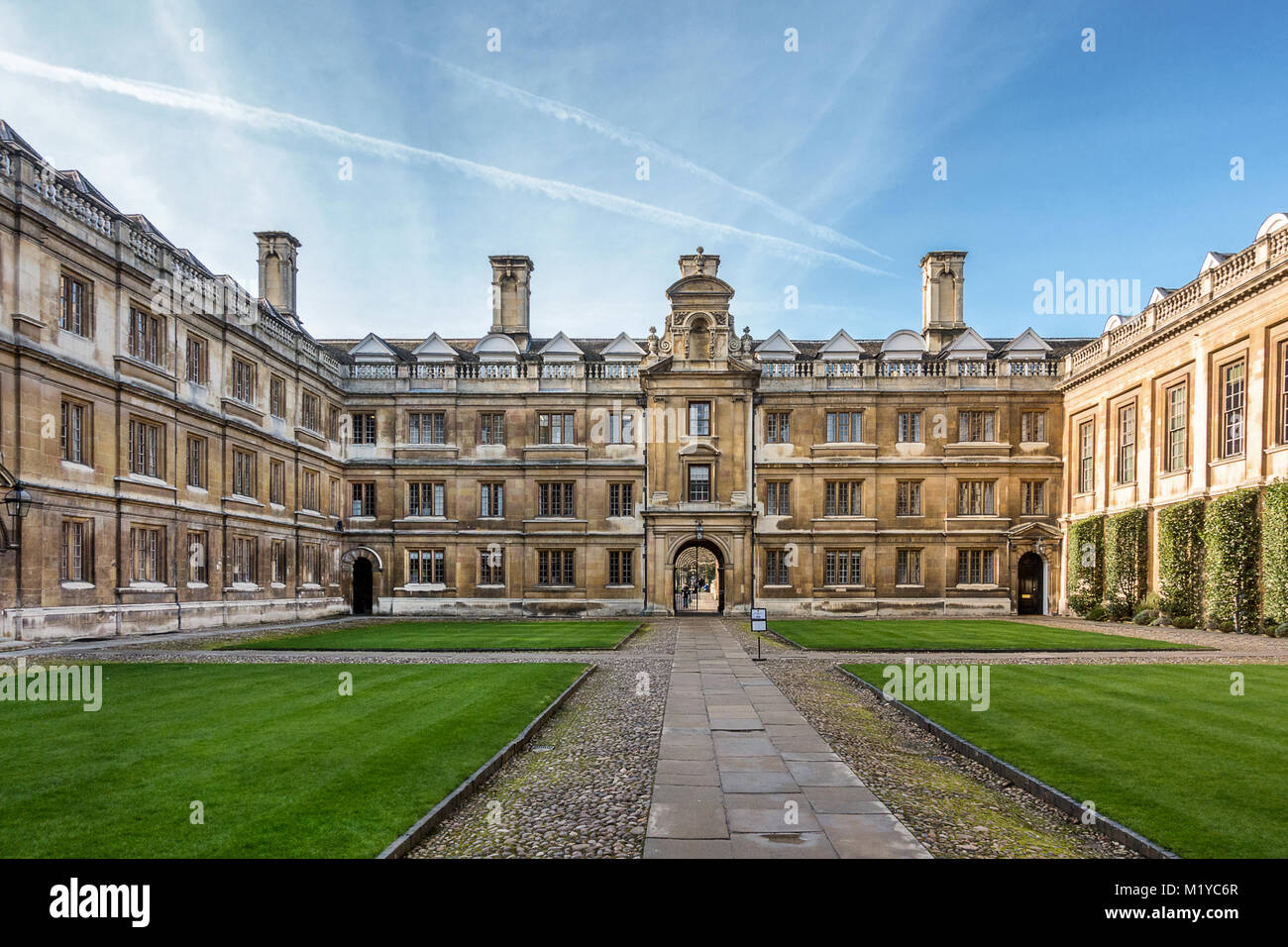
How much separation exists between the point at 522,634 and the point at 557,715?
13.5 meters

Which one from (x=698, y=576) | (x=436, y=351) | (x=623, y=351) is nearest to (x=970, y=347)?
(x=623, y=351)

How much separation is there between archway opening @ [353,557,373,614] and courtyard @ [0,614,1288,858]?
24.6 metres

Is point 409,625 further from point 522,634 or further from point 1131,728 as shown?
point 1131,728

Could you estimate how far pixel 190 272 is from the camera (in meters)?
28.0

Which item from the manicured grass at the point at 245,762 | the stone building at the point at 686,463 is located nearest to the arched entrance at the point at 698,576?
the stone building at the point at 686,463

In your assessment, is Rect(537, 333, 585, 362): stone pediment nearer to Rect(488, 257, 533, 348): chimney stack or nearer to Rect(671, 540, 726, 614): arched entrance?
Rect(488, 257, 533, 348): chimney stack

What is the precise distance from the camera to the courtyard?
6.13m

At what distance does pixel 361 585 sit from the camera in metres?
40.9

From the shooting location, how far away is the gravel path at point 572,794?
245 inches

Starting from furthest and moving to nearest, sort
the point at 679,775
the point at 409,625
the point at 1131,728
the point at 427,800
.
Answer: the point at 409,625
the point at 1131,728
the point at 679,775
the point at 427,800

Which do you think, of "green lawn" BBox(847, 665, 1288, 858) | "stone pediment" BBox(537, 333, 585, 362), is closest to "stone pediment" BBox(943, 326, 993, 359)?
"stone pediment" BBox(537, 333, 585, 362)

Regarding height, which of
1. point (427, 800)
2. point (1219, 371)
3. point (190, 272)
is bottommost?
point (427, 800)

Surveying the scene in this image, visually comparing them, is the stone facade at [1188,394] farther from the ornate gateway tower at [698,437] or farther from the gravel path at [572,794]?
the gravel path at [572,794]
